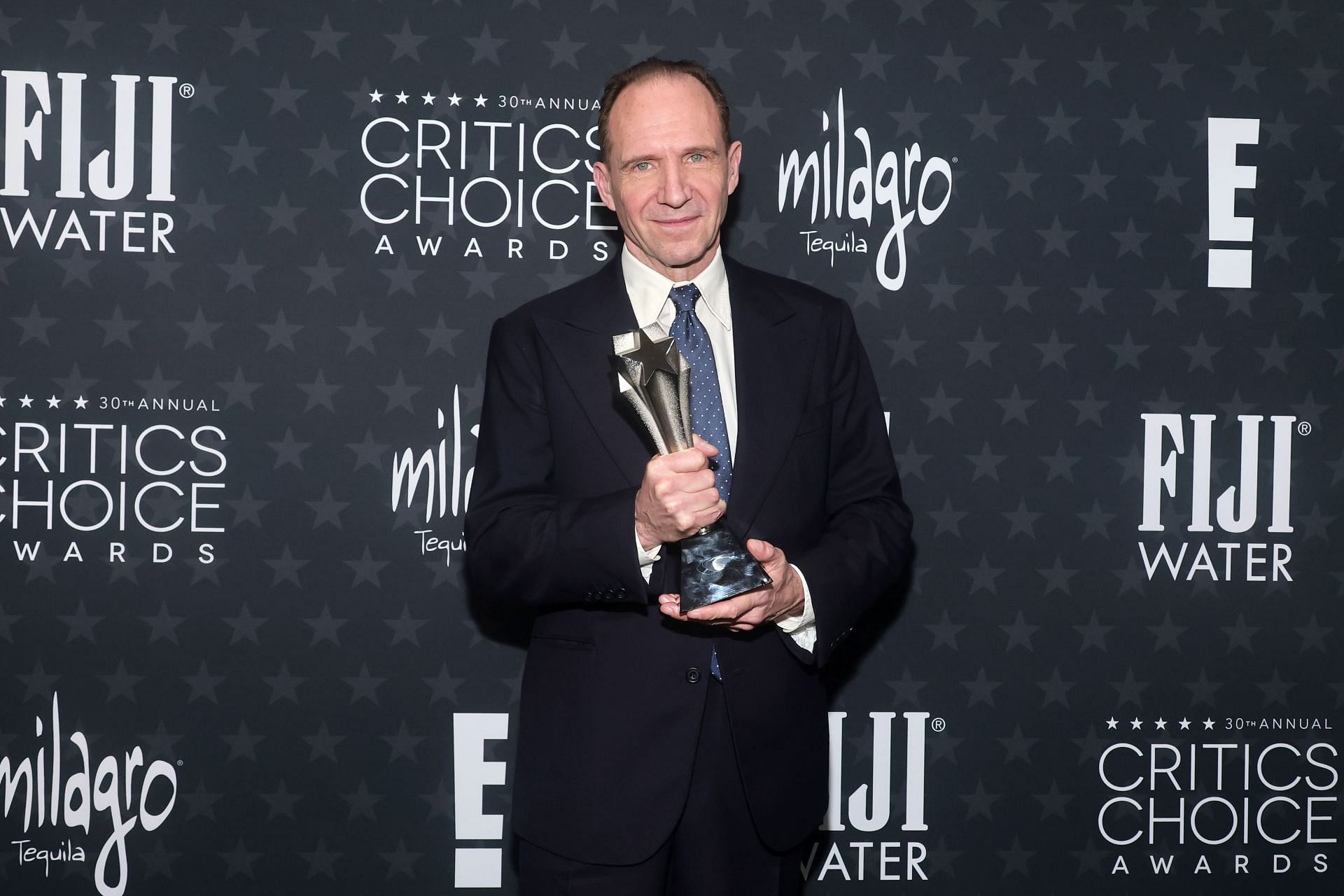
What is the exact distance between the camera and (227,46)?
2.18m

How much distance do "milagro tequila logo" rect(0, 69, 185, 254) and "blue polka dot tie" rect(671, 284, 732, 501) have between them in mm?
1178

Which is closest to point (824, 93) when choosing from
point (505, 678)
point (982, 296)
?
point (982, 296)

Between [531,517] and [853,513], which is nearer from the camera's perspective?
[531,517]

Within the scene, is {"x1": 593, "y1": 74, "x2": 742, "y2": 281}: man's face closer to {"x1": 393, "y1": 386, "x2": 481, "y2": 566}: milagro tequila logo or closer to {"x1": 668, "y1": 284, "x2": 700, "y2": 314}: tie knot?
{"x1": 668, "y1": 284, "x2": 700, "y2": 314}: tie knot

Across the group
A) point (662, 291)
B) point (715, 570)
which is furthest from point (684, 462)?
point (662, 291)

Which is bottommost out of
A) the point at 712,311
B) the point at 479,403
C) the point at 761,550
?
the point at 761,550

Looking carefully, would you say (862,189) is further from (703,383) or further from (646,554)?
(646,554)

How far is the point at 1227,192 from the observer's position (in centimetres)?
235

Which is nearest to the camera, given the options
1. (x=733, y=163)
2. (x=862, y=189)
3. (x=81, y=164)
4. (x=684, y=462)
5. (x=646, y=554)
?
(x=684, y=462)

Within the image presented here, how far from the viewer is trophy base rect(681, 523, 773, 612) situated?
1.36 m

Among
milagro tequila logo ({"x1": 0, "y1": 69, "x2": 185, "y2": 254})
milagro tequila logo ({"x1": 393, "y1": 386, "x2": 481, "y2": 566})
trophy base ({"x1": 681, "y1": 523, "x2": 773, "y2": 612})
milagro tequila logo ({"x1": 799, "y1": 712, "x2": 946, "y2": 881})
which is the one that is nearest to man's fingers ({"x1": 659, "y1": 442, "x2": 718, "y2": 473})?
trophy base ({"x1": 681, "y1": 523, "x2": 773, "y2": 612})

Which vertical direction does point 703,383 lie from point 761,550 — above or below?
above

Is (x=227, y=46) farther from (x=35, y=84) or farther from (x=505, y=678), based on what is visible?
(x=505, y=678)

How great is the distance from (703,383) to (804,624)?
0.36 meters
